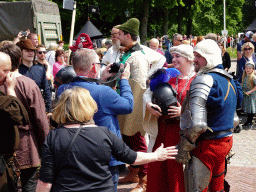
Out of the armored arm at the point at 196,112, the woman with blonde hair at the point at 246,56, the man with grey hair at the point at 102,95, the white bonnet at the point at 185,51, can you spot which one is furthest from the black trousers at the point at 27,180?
the woman with blonde hair at the point at 246,56

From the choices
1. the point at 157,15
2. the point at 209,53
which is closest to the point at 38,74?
the point at 209,53

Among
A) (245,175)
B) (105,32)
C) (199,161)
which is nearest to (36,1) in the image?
(245,175)

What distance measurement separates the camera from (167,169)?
4.19m

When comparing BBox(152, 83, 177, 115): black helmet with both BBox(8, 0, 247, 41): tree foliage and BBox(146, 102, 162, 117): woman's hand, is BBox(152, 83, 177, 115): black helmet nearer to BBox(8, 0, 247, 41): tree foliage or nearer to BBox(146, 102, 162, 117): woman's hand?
BBox(146, 102, 162, 117): woman's hand

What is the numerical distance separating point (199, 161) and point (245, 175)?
2445mm

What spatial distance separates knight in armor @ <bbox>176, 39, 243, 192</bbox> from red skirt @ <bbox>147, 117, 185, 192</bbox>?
20.5 inches

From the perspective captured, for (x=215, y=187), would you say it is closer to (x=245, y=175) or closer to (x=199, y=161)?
(x=199, y=161)

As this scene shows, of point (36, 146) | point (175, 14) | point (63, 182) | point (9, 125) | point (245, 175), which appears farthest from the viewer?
point (175, 14)

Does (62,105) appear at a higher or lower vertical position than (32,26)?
lower

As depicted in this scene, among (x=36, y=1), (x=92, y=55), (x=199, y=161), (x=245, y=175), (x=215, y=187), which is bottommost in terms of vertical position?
(x=245, y=175)

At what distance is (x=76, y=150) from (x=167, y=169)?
1995mm

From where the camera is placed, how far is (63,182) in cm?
244

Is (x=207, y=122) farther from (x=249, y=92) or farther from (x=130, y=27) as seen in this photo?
(x=249, y=92)

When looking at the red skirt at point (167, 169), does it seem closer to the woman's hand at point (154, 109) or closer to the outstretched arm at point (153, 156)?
the woman's hand at point (154, 109)
